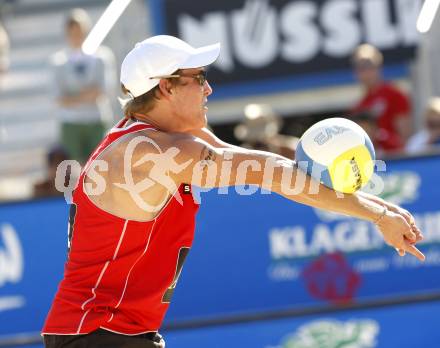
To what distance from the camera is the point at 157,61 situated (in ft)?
14.0

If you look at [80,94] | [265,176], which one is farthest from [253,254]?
[265,176]

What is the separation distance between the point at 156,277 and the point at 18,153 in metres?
7.20

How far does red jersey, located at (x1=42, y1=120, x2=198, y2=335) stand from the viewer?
426 cm

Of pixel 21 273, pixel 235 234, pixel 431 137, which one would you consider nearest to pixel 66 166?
pixel 21 273

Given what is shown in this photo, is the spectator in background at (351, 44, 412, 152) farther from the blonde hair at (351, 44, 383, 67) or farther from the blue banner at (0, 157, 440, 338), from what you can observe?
the blue banner at (0, 157, 440, 338)

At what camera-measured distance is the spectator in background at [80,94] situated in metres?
9.31

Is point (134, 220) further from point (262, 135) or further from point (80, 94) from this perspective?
point (80, 94)

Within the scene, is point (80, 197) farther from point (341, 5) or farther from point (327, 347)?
point (341, 5)

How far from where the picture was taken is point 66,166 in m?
8.38

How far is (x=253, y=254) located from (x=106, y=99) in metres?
2.64

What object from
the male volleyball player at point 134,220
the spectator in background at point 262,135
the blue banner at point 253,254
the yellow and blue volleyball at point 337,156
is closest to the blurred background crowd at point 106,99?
the spectator in background at point 262,135

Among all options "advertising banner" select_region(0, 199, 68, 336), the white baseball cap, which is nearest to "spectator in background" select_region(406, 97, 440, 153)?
"advertising banner" select_region(0, 199, 68, 336)

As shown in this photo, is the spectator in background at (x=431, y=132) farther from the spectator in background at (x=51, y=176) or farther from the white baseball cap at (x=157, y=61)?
the white baseball cap at (x=157, y=61)

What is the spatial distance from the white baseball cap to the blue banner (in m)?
3.19
